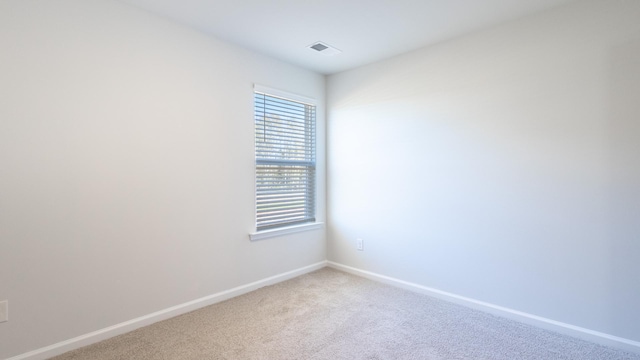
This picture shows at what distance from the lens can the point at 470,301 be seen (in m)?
2.65

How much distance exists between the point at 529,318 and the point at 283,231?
2271 mm

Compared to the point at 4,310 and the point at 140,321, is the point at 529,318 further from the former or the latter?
the point at 4,310

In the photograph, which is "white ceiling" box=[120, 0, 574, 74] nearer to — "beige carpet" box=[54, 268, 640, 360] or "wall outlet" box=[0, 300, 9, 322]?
"wall outlet" box=[0, 300, 9, 322]

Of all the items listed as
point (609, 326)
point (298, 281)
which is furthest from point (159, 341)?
point (609, 326)

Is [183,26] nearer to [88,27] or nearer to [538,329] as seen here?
[88,27]

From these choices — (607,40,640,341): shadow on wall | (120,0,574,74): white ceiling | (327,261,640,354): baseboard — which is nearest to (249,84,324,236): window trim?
(120,0,574,74): white ceiling

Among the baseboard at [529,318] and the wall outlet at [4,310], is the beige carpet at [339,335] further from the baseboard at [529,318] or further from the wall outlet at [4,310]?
the wall outlet at [4,310]

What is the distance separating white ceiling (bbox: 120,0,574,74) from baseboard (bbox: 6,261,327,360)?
91.0 inches

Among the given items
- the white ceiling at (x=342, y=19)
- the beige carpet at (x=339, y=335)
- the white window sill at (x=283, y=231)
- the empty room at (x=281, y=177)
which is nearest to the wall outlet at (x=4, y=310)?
the empty room at (x=281, y=177)

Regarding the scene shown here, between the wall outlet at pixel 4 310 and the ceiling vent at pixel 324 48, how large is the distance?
2.86m

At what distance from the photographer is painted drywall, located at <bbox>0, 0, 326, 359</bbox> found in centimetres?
182

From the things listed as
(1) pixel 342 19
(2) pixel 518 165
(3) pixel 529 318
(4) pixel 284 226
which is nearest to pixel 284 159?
Answer: (4) pixel 284 226

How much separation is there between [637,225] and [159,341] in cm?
326

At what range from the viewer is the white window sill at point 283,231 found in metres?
3.01
